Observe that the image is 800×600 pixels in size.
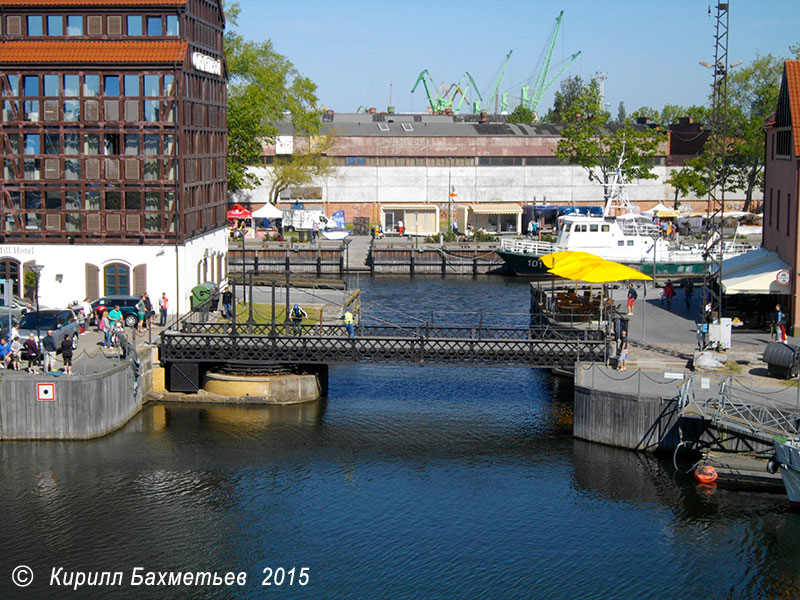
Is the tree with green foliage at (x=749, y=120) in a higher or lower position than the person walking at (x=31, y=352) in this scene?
higher

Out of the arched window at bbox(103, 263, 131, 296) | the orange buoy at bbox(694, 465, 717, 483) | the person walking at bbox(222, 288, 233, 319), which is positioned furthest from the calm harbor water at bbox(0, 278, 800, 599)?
the arched window at bbox(103, 263, 131, 296)

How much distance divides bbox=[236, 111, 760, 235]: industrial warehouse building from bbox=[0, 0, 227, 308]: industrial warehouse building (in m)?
49.6

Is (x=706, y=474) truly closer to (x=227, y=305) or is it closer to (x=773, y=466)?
(x=773, y=466)

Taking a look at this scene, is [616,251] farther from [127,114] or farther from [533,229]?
[127,114]

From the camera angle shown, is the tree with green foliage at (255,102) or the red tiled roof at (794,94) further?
the tree with green foliage at (255,102)

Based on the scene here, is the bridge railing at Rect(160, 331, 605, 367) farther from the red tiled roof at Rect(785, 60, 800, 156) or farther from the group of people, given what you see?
the red tiled roof at Rect(785, 60, 800, 156)

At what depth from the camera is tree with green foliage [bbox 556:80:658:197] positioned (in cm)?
9662

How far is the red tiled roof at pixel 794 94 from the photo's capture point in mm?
47978

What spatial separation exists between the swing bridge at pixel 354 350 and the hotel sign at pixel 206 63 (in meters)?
15.9

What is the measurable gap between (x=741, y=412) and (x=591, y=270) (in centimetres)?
1373

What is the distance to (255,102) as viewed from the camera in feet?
294

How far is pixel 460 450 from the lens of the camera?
39562 mm

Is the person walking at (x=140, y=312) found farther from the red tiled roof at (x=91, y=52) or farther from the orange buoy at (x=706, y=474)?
the orange buoy at (x=706, y=474)

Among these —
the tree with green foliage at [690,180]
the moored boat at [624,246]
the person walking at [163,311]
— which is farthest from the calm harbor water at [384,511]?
the tree with green foliage at [690,180]
